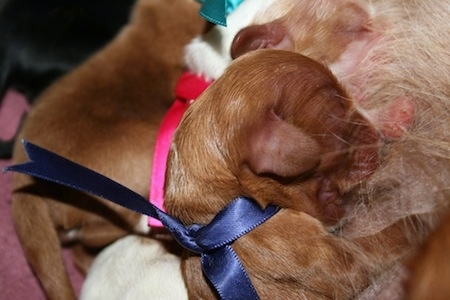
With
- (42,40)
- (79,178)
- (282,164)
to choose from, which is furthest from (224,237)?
(42,40)

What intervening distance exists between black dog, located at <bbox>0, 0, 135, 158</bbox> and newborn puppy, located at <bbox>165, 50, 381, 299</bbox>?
2.92 ft

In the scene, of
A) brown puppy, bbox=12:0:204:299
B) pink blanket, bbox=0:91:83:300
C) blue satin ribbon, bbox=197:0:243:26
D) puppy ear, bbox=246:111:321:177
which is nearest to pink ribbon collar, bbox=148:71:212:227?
brown puppy, bbox=12:0:204:299

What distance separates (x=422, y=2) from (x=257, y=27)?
367mm

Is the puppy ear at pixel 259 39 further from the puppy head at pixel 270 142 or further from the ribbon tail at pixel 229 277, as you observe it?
the ribbon tail at pixel 229 277

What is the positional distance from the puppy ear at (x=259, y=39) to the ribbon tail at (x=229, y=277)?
0.46 meters

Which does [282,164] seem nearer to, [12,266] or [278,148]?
[278,148]

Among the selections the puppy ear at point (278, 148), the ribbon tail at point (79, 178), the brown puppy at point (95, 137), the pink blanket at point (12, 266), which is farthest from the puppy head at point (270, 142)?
the pink blanket at point (12, 266)

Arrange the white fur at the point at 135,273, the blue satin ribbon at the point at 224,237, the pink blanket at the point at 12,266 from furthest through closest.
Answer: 1. the pink blanket at the point at 12,266
2. the white fur at the point at 135,273
3. the blue satin ribbon at the point at 224,237

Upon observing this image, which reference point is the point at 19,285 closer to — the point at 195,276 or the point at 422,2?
the point at 195,276

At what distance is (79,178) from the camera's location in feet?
5.85

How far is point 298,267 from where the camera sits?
160 centimetres

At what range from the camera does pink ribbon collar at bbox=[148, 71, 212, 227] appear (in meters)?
1.96

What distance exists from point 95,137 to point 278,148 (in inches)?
31.6

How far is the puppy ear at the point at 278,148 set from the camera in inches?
58.0
